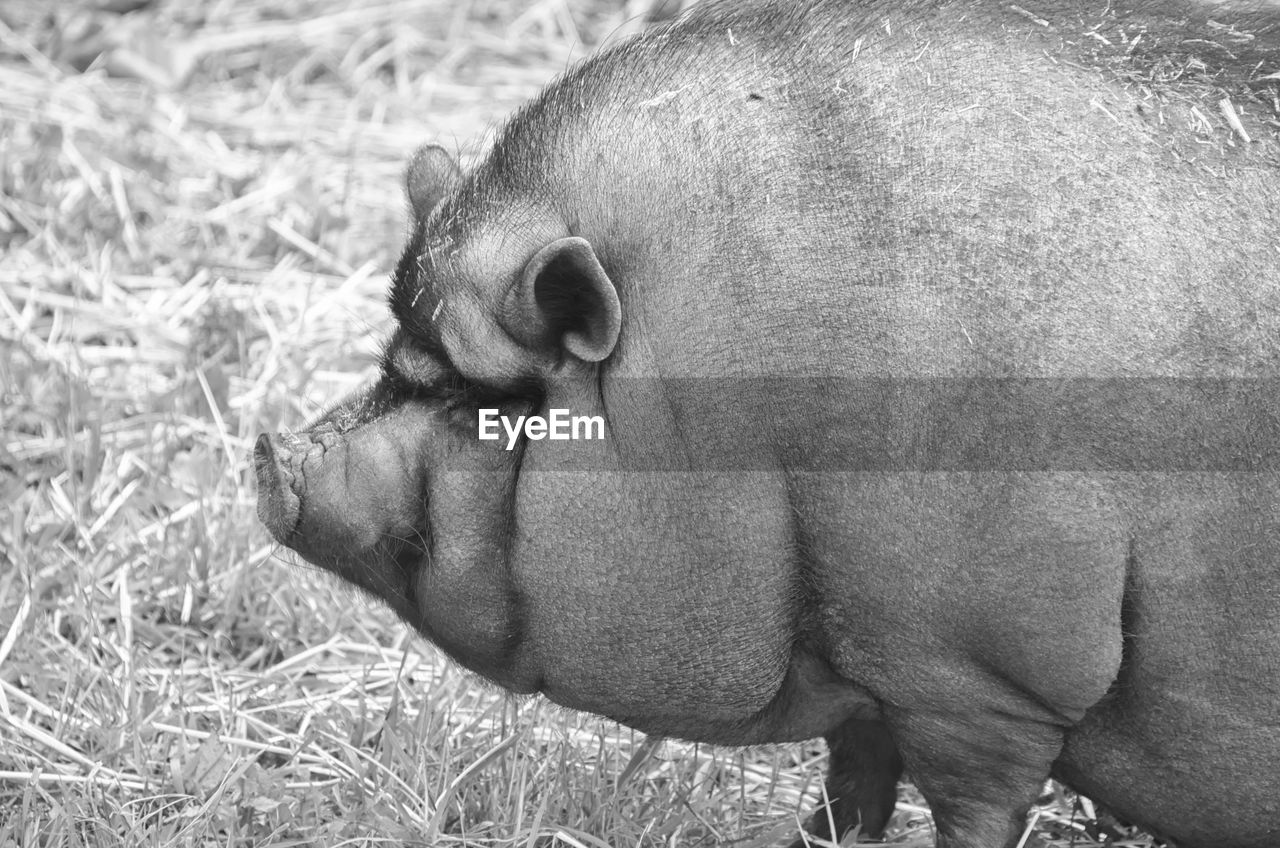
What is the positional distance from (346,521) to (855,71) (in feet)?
3.94

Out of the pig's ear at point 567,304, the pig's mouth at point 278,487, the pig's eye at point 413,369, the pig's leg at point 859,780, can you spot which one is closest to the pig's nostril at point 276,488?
the pig's mouth at point 278,487

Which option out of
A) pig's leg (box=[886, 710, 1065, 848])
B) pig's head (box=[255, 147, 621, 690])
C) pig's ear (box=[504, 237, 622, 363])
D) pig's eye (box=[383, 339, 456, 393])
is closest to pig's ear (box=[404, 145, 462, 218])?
Answer: pig's head (box=[255, 147, 621, 690])

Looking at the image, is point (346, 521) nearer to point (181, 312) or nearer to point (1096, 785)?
point (1096, 785)

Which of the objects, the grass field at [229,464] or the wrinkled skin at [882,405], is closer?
the wrinkled skin at [882,405]

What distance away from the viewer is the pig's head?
119 inches

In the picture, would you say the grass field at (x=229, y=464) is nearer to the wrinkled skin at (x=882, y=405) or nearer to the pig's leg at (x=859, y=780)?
the pig's leg at (x=859, y=780)

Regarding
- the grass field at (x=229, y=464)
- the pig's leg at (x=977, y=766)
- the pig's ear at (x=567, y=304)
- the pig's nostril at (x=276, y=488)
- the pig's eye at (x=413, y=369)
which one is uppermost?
the pig's ear at (x=567, y=304)

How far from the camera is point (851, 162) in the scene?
294 centimetres

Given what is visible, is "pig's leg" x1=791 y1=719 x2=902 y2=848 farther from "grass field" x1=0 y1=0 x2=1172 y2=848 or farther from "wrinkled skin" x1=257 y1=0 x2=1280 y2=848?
"wrinkled skin" x1=257 y1=0 x2=1280 y2=848

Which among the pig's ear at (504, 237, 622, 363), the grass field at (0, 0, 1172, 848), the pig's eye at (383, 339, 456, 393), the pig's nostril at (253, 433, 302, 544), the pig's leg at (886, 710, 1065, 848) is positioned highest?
the pig's ear at (504, 237, 622, 363)

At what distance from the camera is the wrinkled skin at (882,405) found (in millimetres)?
2865

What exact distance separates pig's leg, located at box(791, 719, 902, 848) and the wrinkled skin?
0.50m

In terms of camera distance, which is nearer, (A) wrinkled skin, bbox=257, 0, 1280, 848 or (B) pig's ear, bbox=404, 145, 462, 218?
(A) wrinkled skin, bbox=257, 0, 1280, 848

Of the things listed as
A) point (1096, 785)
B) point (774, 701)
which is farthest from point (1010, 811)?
point (774, 701)
